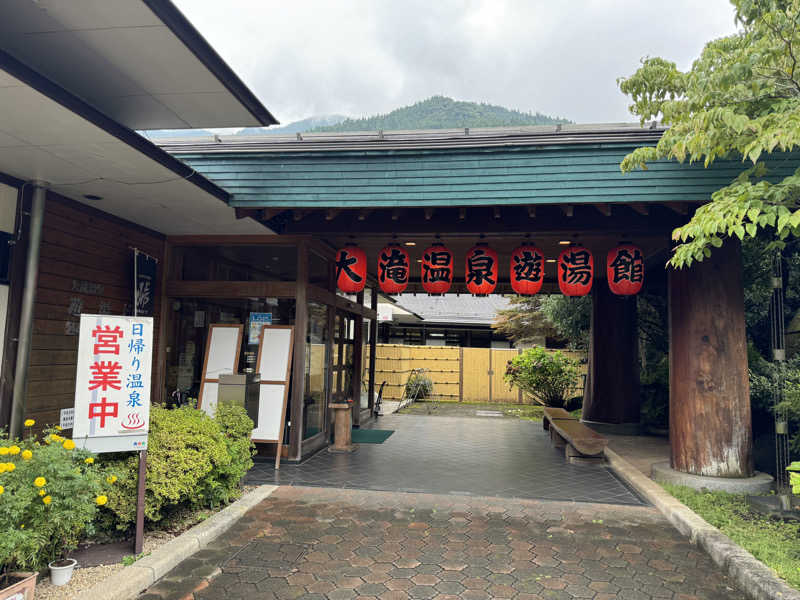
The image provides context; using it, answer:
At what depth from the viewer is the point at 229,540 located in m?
4.55

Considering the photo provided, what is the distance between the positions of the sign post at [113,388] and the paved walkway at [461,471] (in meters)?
2.60

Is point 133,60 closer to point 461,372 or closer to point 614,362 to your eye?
point 614,362

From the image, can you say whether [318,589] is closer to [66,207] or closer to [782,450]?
[66,207]

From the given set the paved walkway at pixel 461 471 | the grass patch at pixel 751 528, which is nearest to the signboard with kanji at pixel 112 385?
the paved walkway at pixel 461 471

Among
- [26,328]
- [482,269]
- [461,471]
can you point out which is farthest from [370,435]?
[26,328]

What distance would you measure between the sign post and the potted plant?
25 cm

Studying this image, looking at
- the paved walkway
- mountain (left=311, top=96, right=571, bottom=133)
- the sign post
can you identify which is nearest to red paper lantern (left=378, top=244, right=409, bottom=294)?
the paved walkway

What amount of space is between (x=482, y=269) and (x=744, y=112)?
360 cm

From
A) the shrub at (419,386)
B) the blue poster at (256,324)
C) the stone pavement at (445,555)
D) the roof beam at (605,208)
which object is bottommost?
the stone pavement at (445,555)

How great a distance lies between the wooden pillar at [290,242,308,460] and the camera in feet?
24.5

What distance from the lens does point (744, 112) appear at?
485 cm

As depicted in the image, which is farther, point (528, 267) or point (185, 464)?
point (528, 267)

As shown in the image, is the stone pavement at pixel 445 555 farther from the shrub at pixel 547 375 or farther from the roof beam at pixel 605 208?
the shrub at pixel 547 375

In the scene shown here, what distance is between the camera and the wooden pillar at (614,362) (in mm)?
10922
